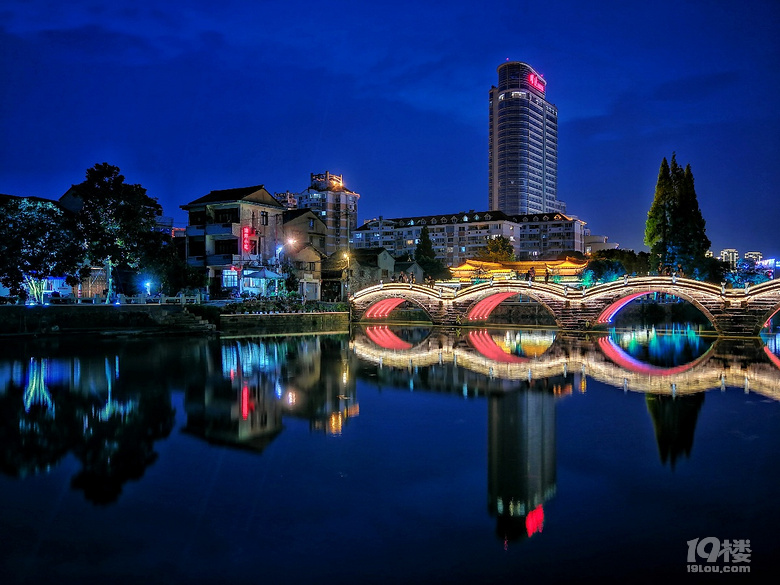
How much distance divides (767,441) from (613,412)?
368 cm

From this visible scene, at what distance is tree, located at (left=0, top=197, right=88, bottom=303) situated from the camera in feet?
109

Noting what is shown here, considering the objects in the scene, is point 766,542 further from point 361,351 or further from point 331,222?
point 331,222

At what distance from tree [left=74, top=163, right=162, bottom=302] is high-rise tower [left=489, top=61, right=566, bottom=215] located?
365 feet

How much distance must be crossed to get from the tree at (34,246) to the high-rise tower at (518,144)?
377 ft

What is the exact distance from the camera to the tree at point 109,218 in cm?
3628

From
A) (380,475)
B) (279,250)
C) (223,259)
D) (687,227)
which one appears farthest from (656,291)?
(223,259)

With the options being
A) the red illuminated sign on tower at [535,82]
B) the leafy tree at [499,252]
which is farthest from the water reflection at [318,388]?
the red illuminated sign on tower at [535,82]

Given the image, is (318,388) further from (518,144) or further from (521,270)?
(518,144)

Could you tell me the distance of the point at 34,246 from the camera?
33.9 metres

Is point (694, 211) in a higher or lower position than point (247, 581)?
higher

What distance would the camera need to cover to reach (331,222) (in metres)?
84.3

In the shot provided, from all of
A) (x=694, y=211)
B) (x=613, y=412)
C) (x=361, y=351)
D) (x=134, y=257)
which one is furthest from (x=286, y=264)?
(x=613, y=412)

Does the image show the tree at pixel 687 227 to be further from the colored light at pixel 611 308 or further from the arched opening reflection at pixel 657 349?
the colored light at pixel 611 308

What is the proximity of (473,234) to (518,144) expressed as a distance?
49469 millimetres
